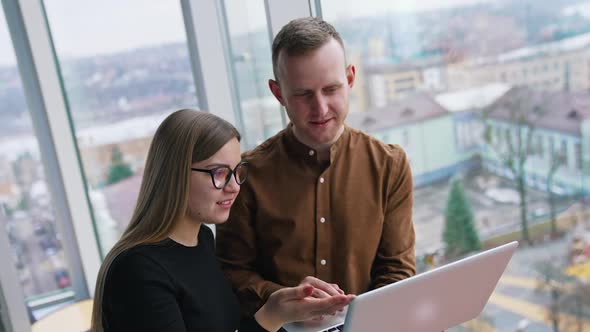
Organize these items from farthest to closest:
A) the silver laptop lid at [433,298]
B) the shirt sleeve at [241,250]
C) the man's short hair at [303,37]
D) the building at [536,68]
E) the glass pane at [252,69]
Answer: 1. the glass pane at [252,69]
2. the building at [536,68]
3. the shirt sleeve at [241,250]
4. the man's short hair at [303,37]
5. the silver laptop lid at [433,298]

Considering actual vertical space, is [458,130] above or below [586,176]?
above

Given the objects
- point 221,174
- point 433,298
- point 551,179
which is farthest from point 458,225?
point 221,174

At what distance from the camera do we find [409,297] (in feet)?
4.03

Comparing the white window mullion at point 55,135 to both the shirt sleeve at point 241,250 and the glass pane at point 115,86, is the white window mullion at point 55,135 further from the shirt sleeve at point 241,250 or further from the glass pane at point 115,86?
the shirt sleeve at point 241,250

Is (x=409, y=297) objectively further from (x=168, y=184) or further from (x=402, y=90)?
(x=402, y=90)

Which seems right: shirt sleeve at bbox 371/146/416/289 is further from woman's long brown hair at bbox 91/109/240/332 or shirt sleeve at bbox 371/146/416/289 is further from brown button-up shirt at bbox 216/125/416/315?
woman's long brown hair at bbox 91/109/240/332

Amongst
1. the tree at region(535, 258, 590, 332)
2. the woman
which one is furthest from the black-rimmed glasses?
the tree at region(535, 258, 590, 332)

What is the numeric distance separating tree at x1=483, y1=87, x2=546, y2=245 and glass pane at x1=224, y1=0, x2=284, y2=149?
0.87 metres

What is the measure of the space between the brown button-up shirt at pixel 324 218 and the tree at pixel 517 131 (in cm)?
90

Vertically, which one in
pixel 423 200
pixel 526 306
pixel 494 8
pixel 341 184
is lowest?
pixel 526 306

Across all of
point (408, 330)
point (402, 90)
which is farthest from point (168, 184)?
point (402, 90)

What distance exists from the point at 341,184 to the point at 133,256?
2.02 ft

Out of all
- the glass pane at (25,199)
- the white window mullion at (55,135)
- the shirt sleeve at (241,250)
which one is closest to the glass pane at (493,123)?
the shirt sleeve at (241,250)

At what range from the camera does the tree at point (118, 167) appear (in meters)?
3.29
